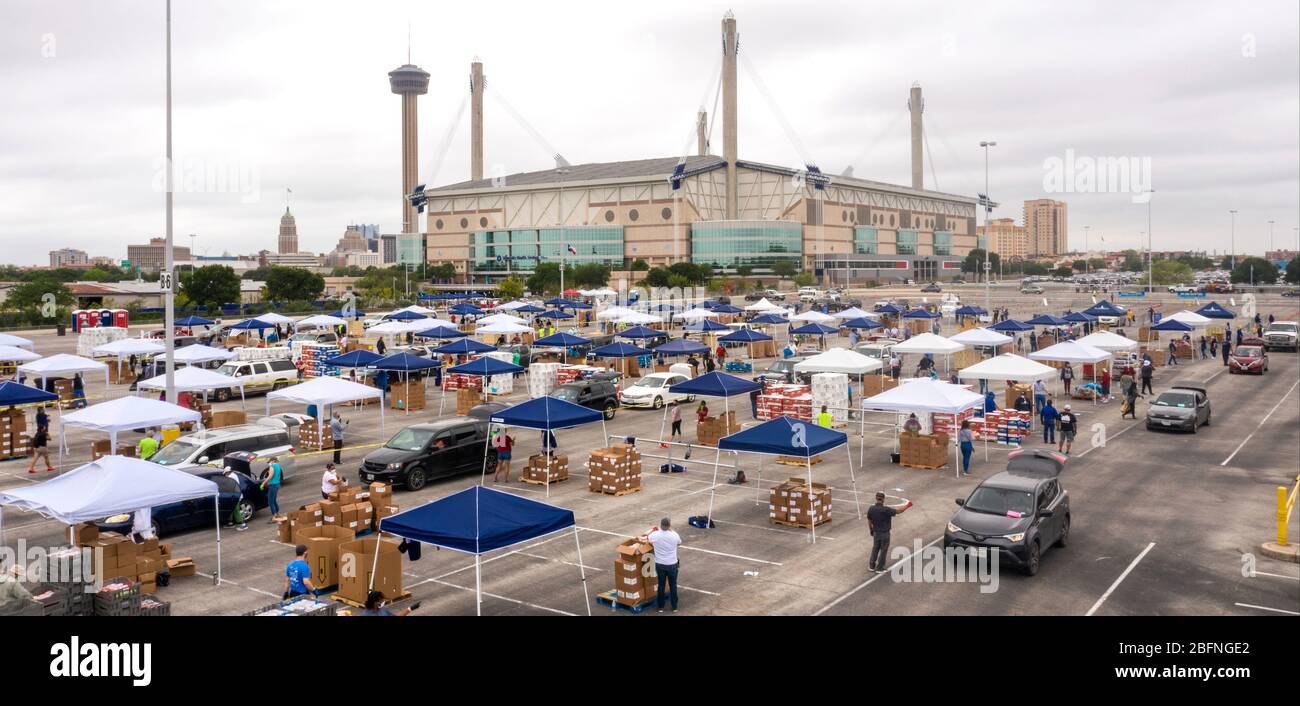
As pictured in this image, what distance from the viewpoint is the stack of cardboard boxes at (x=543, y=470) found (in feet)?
71.7

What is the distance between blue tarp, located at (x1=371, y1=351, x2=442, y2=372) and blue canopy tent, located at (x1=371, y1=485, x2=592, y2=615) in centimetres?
2062

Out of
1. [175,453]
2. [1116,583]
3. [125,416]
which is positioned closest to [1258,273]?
[1116,583]

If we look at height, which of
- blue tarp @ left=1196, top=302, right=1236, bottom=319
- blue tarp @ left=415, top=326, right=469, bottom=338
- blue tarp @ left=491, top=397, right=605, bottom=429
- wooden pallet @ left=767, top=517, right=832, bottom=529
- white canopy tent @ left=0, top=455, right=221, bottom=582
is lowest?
wooden pallet @ left=767, top=517, right=832, bottom=529

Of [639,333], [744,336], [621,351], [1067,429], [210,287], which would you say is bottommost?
[1067,429]

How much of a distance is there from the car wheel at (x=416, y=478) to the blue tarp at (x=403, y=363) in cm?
1171

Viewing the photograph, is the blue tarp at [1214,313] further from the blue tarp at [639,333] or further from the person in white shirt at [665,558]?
the person in white shirt at [665,558]

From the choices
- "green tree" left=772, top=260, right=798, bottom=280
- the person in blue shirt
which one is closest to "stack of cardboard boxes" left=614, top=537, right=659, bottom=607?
the person in blue shirt

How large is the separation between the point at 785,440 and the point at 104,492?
1166 centimetres

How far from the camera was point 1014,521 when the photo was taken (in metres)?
14.9

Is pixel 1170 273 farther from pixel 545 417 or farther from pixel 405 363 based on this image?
pixel 545 417

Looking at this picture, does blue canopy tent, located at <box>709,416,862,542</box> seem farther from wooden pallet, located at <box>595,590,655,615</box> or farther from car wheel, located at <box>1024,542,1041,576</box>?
wooden pallet, located at <box>595,590,655,615</box>

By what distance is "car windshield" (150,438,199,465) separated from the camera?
20.3 meters

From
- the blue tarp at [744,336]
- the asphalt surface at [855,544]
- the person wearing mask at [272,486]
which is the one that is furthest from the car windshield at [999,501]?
the blue tarp at [744,336]

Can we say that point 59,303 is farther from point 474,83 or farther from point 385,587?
point 474,83
